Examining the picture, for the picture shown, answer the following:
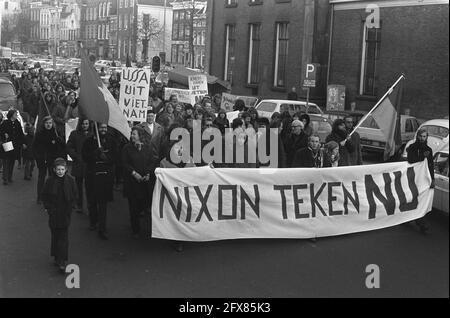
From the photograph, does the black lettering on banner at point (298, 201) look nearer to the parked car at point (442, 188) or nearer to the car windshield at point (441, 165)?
the car windshield at point (441, 165)

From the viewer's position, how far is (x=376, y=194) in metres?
6.20

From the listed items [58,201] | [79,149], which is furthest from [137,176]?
[79,149]

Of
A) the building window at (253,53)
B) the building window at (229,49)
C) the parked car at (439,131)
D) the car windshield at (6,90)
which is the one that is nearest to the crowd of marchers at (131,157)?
the parked car at (439,131)

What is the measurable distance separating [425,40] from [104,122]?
19.2 feet

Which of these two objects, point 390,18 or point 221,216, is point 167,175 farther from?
point 390,18

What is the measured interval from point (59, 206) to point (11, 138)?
6.19m

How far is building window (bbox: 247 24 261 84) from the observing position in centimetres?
3353

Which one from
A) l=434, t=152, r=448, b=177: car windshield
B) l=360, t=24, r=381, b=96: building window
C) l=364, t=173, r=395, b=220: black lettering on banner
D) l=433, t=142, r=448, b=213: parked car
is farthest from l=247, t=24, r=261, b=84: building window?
l=433, t=142, r=448, b=213: parked car

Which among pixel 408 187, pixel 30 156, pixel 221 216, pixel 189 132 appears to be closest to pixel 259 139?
pixel 189 132

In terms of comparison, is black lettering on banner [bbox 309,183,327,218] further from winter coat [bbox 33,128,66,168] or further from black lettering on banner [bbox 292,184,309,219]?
winter coat [bbox 33,128,66,168]

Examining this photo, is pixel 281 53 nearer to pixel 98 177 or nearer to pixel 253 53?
pixel 253 53

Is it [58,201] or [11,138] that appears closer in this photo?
[58,201]

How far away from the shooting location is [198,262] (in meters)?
6.05

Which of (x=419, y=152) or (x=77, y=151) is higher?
(x=419, y=152)
